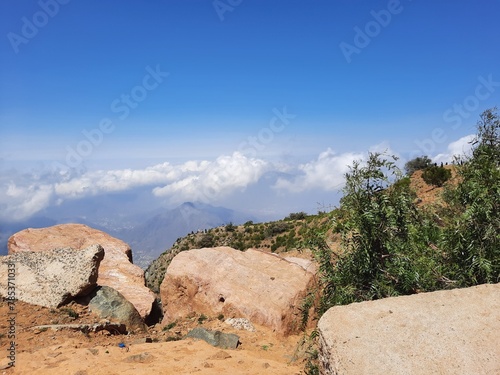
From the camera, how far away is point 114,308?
16031 mm

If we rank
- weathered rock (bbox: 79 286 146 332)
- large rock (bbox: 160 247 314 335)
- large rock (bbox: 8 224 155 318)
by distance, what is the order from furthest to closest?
large rock (bbox: 8 224 155 318), weathered rock (bbox: 79 286 146 332), large rock (bbox: 160 247 314 335)

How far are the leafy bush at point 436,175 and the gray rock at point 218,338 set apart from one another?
39.2 metres

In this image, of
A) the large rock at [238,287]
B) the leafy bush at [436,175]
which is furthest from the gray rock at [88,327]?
the leafy bush at [436,175]

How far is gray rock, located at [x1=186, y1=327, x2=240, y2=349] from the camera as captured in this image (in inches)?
507

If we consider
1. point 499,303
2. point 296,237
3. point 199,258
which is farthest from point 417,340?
point 296,237

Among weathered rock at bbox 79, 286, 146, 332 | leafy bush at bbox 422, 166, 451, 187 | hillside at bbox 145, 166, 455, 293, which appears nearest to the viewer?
weathered rock at bbox 79, 286, 146, 332

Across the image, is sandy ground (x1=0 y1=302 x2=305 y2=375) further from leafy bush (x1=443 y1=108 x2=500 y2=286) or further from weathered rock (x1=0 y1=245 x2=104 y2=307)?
leafy bush (x1=443 y1=108 x2=500 y2=286)

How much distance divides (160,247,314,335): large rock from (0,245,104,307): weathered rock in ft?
13.7

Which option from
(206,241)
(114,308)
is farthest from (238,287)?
(206,241)

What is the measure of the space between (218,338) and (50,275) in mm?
8768

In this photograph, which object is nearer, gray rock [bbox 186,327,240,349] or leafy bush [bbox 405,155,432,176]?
gray rock [bbox 186,327,240,349]

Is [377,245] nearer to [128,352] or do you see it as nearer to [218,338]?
[218,338]

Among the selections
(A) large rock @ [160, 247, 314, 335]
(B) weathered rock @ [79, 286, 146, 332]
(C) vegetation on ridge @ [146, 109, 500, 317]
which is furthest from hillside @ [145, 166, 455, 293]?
(C) vegetation on ridge @ [146, 109, 500, 317]

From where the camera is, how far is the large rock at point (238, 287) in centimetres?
1525
